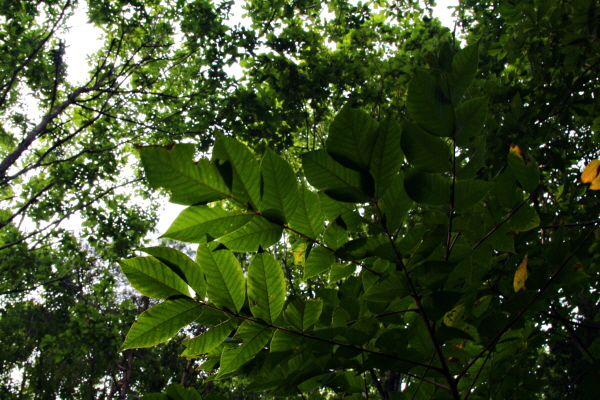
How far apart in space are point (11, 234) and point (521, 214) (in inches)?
259

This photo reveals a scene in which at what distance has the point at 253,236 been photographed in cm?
55

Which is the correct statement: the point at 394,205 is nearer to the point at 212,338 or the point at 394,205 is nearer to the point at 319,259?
the point at 319,259

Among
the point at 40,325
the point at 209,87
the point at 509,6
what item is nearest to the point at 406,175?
the point at 509,6

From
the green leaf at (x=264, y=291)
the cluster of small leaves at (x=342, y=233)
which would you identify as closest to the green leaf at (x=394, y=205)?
the cluster of small leaves at (x=342, y=233)

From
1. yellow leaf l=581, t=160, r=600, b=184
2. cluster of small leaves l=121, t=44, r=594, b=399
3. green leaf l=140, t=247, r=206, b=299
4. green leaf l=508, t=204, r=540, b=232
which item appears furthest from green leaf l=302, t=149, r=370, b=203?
yellow leaf l=581, t=160, r=600, b=184

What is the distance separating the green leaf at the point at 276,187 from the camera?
1.71 ft

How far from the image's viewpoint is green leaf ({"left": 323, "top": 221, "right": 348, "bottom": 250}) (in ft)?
1.99

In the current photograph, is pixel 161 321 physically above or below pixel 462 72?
below

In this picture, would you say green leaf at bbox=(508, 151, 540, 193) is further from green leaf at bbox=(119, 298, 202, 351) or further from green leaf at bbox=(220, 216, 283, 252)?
green leaf at bbox=(119, 298, 202, 351)

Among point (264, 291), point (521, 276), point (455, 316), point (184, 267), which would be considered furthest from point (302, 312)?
point (521, 276)

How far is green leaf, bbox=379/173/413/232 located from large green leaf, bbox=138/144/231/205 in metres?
0.25

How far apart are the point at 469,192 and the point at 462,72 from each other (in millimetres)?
188

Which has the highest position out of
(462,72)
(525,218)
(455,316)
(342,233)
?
(462,72)

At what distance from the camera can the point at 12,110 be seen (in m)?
7.05
